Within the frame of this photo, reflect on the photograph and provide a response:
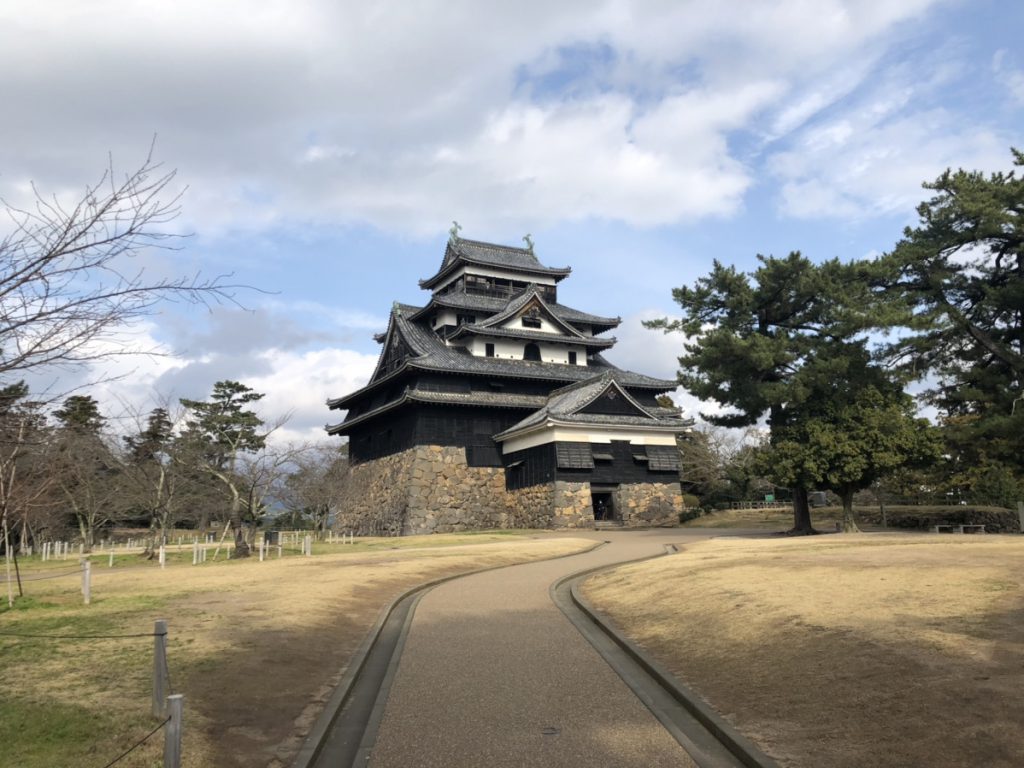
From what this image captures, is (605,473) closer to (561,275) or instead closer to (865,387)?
(865,387)

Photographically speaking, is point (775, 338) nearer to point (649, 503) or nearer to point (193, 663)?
point (649, 503)

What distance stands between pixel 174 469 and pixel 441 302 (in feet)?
70.1

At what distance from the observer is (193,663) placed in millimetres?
8234

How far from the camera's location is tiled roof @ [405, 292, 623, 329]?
155 ft

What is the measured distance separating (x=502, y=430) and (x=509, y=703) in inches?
1401

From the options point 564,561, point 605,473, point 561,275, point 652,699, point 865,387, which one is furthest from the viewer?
point 561,275

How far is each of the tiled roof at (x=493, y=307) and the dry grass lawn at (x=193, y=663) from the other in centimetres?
3142

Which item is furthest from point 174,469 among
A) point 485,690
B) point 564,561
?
Result: point 485,690

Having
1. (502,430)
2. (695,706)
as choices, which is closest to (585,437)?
(502,430)

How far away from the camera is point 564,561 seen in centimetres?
2169

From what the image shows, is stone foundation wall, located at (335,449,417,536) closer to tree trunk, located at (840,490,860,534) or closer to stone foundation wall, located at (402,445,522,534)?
stone foundation wall, located at (402,445,522,534)

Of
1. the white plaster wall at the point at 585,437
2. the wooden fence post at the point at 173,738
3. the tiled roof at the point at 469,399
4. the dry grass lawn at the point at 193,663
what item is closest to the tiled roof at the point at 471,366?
the tiled roof at the point at 469,399

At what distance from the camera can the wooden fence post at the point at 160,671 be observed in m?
5.99

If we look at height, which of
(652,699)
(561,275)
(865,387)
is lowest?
(652,699)
